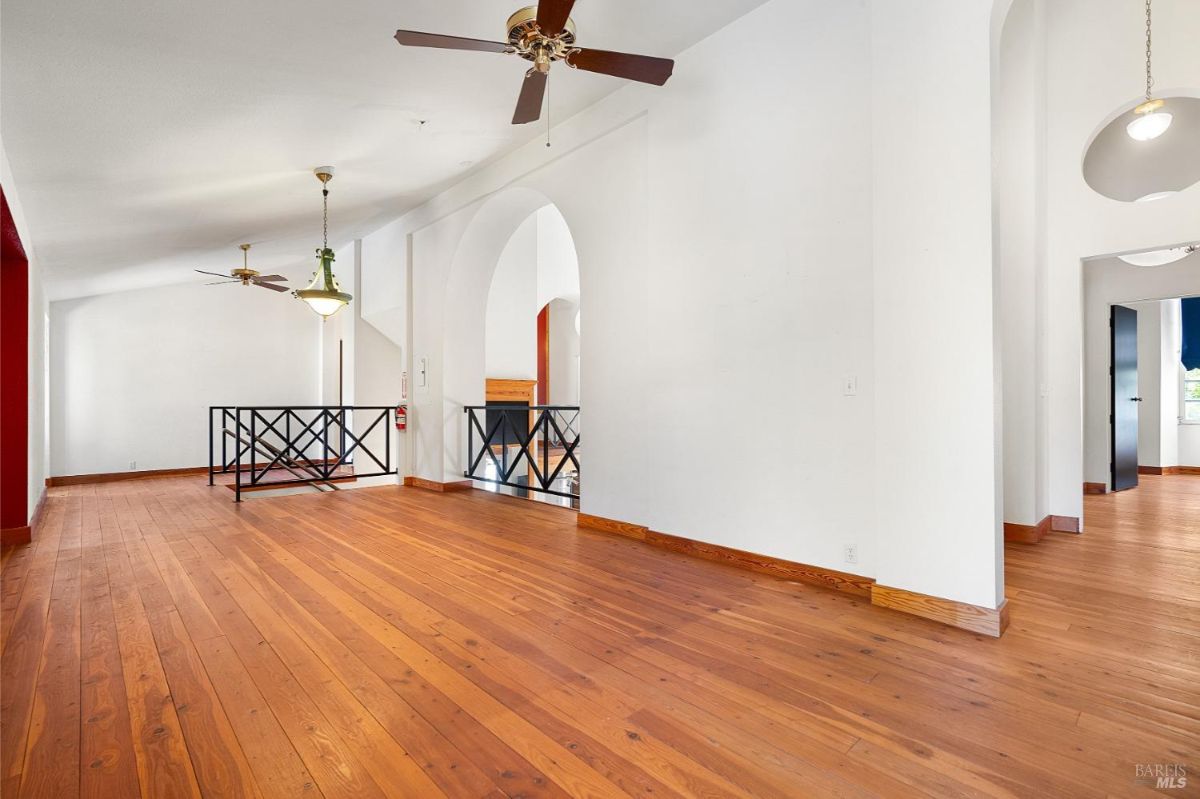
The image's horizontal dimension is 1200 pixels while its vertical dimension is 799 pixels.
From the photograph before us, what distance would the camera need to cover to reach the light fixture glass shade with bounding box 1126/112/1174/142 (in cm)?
345

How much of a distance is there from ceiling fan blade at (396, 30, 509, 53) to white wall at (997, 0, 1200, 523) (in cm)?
366

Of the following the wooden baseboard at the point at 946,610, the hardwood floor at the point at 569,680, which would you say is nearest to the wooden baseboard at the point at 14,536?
the hardwood floor at the point at 569,680

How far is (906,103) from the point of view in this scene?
8.77ft

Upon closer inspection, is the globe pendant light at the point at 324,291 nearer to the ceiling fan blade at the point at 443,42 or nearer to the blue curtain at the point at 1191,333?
the ceiling fan blade at the point at 443,42

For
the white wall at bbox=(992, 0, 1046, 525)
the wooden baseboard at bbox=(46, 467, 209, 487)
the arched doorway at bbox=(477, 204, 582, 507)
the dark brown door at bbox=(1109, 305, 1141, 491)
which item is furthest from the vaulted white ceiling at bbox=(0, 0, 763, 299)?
the dark brown door at bbox=(1109, 305, 1141, 491)

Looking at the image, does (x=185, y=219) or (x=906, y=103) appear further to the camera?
(x=185, y=219)

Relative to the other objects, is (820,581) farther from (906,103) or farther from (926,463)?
(906,103)

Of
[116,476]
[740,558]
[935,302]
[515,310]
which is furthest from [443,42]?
[116,476]

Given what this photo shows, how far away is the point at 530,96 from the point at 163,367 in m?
8.49

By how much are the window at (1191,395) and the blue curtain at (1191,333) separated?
0.49 metres

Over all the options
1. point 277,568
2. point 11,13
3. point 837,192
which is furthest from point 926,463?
point 11,13

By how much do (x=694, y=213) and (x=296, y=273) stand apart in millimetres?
8700

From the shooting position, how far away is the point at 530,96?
2.94m

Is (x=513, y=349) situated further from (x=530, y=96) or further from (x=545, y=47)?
(x=545, y=47)
